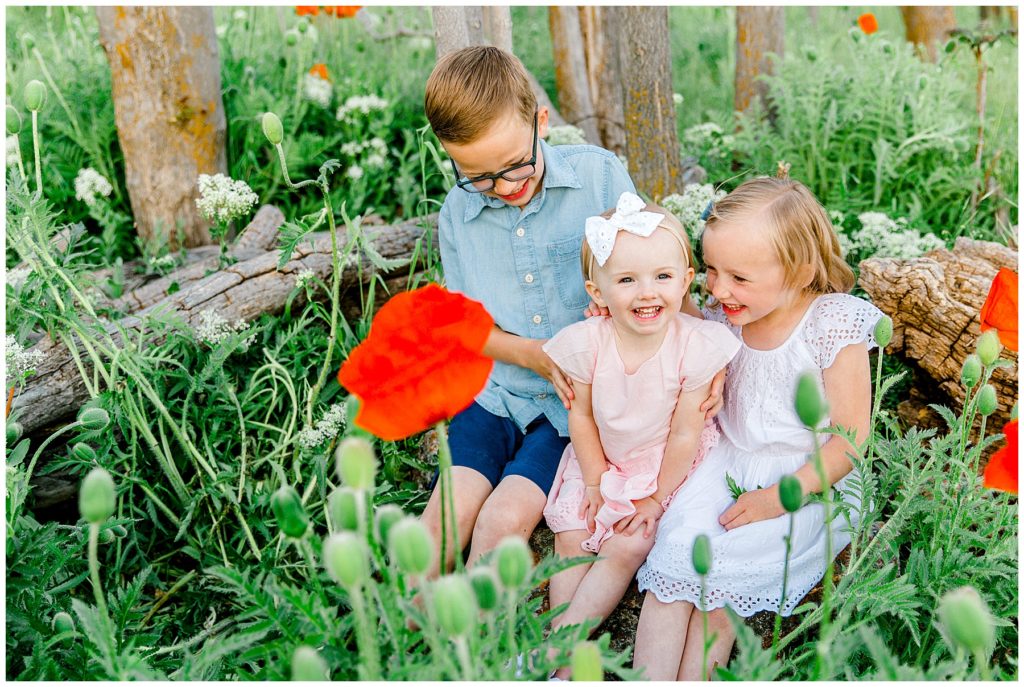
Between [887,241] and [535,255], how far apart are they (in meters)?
1.24

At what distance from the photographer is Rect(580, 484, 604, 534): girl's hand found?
2062 mm

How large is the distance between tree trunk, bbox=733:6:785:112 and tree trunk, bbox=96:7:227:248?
2.36 metres

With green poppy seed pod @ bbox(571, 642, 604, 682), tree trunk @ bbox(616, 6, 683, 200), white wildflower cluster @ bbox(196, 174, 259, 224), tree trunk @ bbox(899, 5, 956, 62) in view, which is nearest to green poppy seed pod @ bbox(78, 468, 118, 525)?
green poppy seed pod @ bbox(571, 642, 604, 682)

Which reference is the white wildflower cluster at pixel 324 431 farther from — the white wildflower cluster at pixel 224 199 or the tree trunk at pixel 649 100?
the tree trunk at pixel 649 100

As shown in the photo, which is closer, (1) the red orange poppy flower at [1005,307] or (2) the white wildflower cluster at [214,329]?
(1) the red orange poppy flower at [1005,307]

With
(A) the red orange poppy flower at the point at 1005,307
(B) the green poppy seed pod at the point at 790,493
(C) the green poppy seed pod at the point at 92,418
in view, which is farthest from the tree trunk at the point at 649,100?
(B) the green poppy seed pod at the point at 790,493

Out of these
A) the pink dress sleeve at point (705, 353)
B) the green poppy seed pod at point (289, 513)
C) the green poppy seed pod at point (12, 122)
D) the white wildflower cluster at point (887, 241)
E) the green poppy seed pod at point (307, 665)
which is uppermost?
the green poppy seed pod at point (12, 122)

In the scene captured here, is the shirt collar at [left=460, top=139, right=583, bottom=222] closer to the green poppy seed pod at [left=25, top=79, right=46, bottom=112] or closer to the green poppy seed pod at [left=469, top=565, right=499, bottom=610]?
the green poppy seed pod at [left=25, top=79, right=46, bottom=112]

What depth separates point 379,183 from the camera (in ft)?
12.4

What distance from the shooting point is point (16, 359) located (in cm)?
223

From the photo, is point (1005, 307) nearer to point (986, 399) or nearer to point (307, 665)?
point (986, 399)

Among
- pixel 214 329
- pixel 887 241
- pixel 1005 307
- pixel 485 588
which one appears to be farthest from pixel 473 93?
pixel 887 241

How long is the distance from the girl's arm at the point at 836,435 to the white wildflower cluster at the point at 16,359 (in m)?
1.70

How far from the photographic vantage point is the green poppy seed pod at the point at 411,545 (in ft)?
3.50
